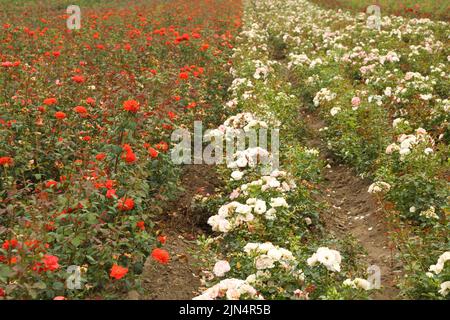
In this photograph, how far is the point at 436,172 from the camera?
5.57 meters

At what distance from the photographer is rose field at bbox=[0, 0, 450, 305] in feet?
11.8

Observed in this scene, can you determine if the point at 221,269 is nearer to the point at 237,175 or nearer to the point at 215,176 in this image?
the point at 237,175

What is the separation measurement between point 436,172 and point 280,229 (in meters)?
2.09

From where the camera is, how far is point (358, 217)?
590 cm

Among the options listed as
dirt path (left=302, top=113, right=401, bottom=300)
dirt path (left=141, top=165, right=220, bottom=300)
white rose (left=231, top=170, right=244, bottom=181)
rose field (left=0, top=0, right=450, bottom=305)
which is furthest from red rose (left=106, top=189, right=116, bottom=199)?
dirt path (left=302, top=113, right=401, bottom=300)

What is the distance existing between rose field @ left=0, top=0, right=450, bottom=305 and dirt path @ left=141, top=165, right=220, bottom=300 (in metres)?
0.02

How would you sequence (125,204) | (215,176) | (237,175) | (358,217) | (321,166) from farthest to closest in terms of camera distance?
(321,166), (215,176), (358,217), (237,175), (125,204)

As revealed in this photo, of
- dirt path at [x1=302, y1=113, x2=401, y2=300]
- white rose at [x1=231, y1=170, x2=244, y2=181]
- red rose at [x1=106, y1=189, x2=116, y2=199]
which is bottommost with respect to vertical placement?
dirt path at [x1=302, y1=113, x2=401, y2=300]

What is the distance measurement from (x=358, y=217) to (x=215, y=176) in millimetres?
1690

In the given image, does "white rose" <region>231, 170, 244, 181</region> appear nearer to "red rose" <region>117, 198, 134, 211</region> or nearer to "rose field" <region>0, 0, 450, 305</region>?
"rose field" <region>0, 0, 450, 305</region>

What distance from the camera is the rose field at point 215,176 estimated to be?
3.60 m

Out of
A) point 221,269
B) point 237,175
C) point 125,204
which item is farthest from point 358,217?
point 125,204

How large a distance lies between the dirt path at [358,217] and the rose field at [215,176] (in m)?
0.02

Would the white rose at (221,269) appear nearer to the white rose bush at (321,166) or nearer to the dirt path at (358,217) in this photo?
the white rose bush at (321,166)
